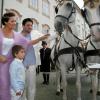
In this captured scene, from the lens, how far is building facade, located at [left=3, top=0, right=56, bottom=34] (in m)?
20.4

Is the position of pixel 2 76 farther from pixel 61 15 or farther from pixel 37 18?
pixel 37 18

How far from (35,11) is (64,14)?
16.8m

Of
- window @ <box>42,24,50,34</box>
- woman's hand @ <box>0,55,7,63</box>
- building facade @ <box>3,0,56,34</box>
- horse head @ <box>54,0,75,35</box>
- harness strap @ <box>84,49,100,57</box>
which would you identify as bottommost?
woman's hand @ <box>0,55,7,63</box>

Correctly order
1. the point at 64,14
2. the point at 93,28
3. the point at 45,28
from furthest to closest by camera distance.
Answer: the point at 45,28, the point at 64,14, the point at 93,28

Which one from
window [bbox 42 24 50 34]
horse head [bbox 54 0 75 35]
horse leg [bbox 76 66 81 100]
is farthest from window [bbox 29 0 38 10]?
horse leg [bbox 76 66 81 100]

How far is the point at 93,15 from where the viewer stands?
6.65 m

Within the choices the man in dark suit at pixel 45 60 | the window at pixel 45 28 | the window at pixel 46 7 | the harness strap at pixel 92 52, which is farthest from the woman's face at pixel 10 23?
the window at pixel 46 7

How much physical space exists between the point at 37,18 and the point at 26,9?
6.15 feet

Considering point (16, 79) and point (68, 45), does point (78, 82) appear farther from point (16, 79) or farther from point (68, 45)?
point (16, 79)

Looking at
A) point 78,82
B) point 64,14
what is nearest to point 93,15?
point 64,14

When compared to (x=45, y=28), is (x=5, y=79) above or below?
A: below

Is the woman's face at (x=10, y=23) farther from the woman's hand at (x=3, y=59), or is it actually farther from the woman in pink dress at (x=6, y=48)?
the woman's hand at (x=3, y=59)

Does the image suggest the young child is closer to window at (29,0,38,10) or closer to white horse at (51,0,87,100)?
white horse at (51,0,87,100)

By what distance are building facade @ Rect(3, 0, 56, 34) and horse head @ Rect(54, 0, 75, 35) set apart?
1189cm
